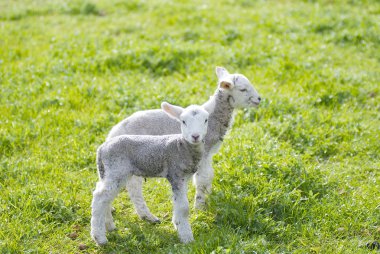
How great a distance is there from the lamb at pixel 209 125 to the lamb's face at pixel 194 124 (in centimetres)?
89

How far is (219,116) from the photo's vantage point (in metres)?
6.84

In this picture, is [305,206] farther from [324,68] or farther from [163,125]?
[324,68]

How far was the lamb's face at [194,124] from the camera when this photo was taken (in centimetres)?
565

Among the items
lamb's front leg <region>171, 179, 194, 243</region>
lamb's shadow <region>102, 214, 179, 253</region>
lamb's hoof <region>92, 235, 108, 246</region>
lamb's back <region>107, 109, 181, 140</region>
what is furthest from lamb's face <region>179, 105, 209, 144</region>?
lamb's hoof <region>92, 235, 108, 246</region>

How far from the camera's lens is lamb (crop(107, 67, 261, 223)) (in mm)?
6621

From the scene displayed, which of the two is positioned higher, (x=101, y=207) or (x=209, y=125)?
(x=209, y=125)

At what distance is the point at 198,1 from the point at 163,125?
8.62m

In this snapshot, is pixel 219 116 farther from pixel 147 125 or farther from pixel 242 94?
pixel 147 125

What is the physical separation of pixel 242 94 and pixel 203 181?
118 cm

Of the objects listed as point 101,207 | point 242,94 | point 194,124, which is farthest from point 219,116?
point 101,207

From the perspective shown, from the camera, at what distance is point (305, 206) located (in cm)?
655

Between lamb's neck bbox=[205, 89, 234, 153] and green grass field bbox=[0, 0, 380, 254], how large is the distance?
1.83 feet

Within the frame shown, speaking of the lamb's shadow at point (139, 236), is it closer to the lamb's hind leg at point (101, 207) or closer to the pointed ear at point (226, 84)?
the lamb's hind leg at point (101, 207)

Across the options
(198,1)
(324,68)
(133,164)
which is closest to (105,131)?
(133,164)
